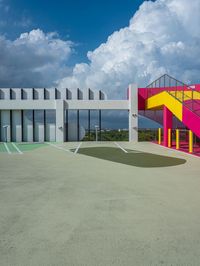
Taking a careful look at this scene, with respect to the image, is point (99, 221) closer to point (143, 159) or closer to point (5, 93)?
point (143, 159)

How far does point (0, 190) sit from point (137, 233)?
11.8 ft

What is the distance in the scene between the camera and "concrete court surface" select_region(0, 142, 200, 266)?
2.62 metres

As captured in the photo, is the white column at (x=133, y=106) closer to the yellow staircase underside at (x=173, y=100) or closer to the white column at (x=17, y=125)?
the yellow staircase underside at (x=173, y=100)

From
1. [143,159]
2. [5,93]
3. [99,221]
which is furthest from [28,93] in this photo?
[99,221]


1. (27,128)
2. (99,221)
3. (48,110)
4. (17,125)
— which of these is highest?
(48,110)

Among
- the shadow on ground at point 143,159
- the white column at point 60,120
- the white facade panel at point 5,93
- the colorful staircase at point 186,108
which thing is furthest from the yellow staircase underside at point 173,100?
the white facade panel at point 5,93

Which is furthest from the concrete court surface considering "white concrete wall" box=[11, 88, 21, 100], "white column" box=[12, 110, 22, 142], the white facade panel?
the white facade panel

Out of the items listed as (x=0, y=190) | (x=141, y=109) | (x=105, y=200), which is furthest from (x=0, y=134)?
(x=105, y=200)

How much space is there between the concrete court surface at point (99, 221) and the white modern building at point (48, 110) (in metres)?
16.0

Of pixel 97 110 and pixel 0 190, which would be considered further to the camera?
pixel 97 110

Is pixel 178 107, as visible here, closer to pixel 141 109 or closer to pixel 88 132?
pixel 141 109

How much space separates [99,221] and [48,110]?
66.4 ft

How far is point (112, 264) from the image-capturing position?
246cm

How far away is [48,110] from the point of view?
22.8 m
